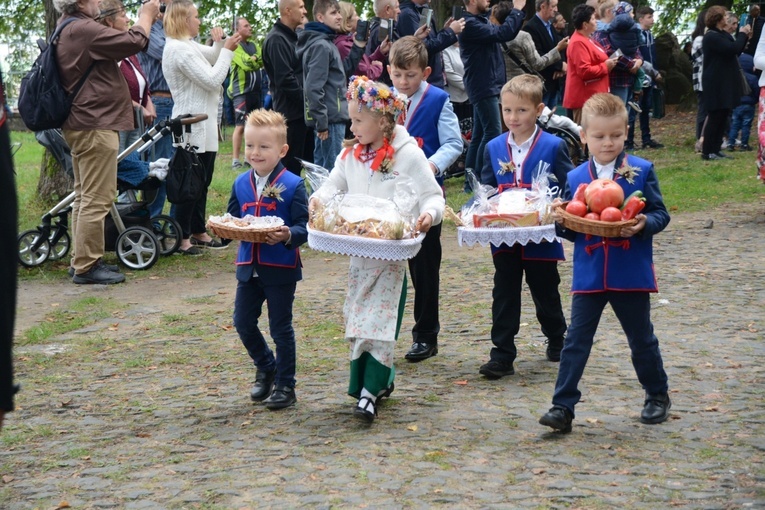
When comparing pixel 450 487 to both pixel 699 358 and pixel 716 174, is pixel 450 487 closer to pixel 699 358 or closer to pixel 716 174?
pixel 699 358

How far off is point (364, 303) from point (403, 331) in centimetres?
210

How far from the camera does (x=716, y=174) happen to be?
14.7m

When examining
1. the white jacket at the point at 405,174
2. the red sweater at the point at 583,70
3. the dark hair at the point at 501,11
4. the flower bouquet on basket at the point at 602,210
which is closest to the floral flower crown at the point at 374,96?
the white jacket at the point at 405,174

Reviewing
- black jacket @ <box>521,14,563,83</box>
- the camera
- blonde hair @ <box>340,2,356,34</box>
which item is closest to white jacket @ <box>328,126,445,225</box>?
the camera

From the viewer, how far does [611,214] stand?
499 cm

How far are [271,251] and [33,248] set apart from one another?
513 cm

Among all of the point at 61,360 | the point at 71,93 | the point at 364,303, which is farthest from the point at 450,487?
the point at 71,93

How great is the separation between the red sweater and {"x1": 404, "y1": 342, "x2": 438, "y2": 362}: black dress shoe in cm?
763

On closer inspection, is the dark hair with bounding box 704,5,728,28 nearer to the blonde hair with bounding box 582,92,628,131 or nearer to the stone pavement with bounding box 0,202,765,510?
the stone pavement with bounding box 0,202,765,510

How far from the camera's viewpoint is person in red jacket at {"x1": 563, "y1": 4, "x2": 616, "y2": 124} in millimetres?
13633

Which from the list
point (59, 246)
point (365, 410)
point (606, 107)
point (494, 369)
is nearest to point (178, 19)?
point (59, 246)

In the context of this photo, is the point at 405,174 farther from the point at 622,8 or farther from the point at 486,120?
the point at 622,8

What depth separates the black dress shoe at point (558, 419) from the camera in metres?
5.17

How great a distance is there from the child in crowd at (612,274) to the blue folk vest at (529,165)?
0.79 metres
